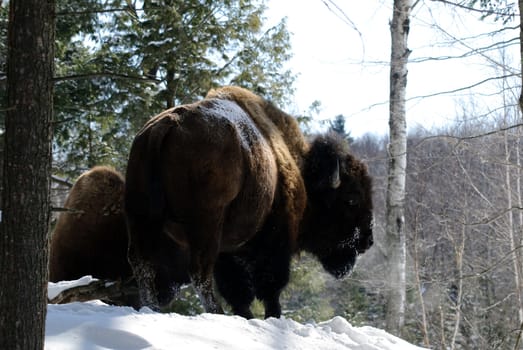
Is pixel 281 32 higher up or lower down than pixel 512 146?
higher up

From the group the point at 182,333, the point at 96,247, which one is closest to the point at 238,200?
the point at 96,247

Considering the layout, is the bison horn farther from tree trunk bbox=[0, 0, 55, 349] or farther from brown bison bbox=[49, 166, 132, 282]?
tree trunk bbox=[0, 0, 55, 349]

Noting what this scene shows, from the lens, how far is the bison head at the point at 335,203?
6652 mm

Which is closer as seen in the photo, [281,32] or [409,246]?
[281,32]

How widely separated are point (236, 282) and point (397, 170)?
4410 mm

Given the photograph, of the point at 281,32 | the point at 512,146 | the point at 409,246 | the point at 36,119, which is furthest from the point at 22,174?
the point at 409,246

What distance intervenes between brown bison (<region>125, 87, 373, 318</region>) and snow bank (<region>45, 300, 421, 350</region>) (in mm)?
1063

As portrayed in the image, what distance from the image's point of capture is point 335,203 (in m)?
6.83

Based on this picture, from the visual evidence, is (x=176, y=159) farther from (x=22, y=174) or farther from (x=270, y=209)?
(x=22, y=174)

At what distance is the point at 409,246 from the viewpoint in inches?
751

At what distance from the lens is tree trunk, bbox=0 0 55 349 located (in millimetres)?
2521

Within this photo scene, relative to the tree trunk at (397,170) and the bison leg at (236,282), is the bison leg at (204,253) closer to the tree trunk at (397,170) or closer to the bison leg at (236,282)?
the bison leg at (236,282)

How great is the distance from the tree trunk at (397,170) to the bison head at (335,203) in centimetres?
264

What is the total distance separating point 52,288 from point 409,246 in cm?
1553
